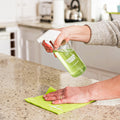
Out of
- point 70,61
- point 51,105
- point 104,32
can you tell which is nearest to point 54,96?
point 51,105

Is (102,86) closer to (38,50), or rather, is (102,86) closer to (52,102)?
(52,102)

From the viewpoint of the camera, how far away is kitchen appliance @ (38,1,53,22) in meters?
3.69

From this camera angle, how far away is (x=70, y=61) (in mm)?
1012

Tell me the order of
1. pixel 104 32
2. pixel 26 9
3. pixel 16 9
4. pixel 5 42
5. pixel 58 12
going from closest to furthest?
pixel 104 32, pixel 58 12, pixel 5 42, pixel 16 9, pixel 26 9

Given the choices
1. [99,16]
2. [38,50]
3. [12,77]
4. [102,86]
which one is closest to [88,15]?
[99,16]

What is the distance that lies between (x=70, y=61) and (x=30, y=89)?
0.24 meters

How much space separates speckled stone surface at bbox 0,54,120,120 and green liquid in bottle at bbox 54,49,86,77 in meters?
0.15

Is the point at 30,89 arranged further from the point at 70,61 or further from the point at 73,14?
the point at 73,14

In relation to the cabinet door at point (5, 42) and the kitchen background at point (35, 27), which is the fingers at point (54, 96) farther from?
Result: the cabinet door at point (5, 42)

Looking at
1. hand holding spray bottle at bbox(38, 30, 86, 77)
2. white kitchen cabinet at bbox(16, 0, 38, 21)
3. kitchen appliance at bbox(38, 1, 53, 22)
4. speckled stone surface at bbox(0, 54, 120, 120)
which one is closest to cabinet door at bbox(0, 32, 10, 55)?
white kitchen cabinet at bbox(16, 0, 38, 21)

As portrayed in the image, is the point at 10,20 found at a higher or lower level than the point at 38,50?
higher

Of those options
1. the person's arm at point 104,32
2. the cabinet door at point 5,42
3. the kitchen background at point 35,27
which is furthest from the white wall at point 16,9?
the person's arm at point 104,32

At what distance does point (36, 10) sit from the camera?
3992mm

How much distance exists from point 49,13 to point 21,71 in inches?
98.4
